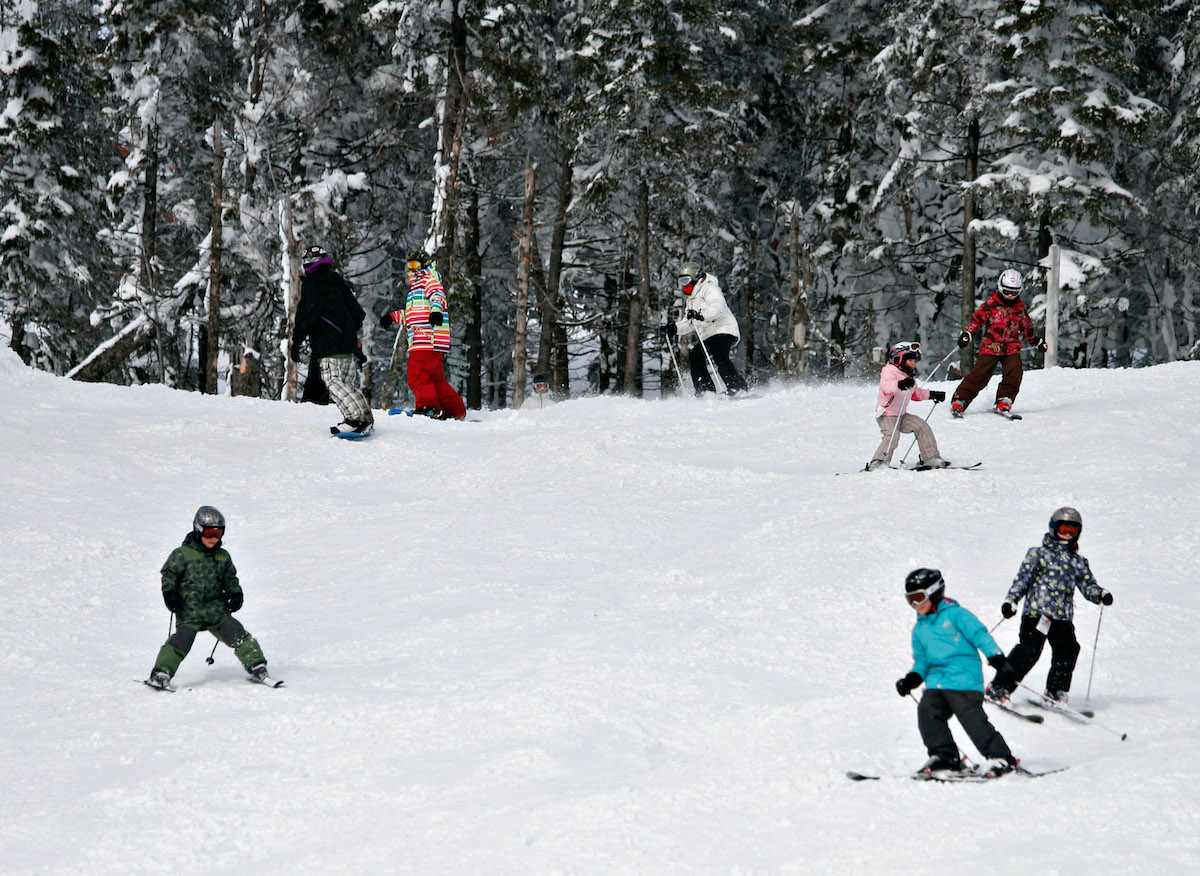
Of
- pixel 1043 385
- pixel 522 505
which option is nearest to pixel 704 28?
pixel 1043 385

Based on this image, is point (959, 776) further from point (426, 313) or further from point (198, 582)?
point (426, 313)

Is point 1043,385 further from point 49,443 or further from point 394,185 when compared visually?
point 394,185

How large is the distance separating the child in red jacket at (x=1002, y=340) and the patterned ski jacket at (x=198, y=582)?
8886 millimetres

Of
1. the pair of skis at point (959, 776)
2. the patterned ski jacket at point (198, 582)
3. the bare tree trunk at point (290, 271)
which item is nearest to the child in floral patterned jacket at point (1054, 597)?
the pair of skis at point (959, 776)

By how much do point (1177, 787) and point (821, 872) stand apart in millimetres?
1633

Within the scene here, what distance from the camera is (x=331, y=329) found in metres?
12.9

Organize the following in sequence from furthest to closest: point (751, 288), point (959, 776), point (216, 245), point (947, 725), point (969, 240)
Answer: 1. point (751, 288)
2. point (969, 240)
3. point (216, 245)
4. point (947, 725)
5. point (959, 776)

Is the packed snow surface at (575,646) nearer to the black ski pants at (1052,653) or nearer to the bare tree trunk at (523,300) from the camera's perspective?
the black ski pants at (1052,653)

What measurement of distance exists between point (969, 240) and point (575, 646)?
18650 mm

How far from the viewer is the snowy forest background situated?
22203mm

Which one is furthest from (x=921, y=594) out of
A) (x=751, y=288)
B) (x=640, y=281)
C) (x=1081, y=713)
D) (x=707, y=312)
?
(x=751, y=288)

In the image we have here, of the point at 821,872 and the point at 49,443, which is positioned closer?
the point at 821,872

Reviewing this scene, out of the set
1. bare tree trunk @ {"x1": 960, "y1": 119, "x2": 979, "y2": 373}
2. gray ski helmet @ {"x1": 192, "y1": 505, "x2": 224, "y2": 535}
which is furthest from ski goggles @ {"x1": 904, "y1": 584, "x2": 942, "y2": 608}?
bare tree trunk @ {"x1": 960, "y1": 119, "x2": 979, "y2": 373}

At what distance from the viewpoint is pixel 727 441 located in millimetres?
13234
